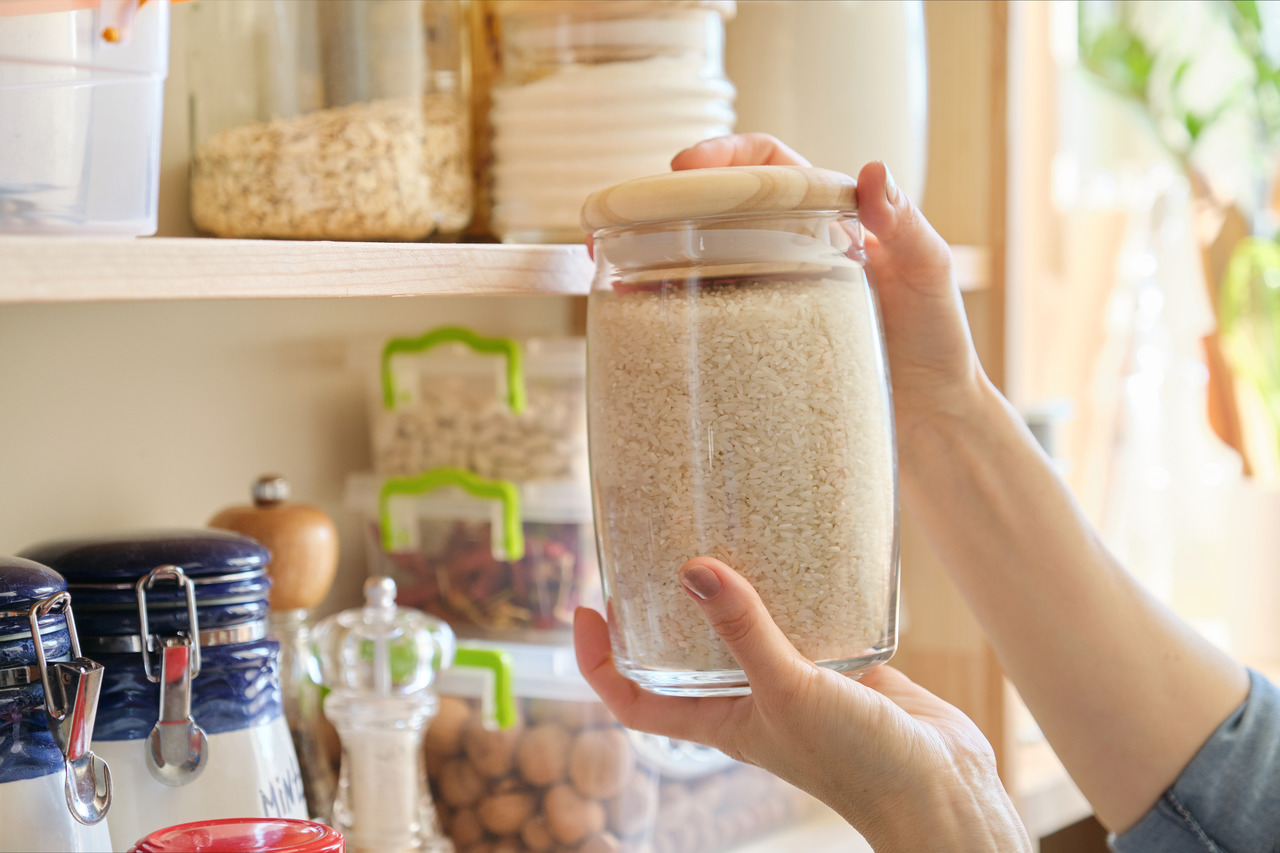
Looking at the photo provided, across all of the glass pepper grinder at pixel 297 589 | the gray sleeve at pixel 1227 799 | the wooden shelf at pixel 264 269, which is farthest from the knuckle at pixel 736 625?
the gray sleeve at pixel 1227 799

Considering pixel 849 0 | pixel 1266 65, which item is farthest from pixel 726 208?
pixel 1266 65

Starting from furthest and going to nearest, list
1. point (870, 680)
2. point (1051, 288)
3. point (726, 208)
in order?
point (1051, 288) → point (870, 680) → point (726, 208)

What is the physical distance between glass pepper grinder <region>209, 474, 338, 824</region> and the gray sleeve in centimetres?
54

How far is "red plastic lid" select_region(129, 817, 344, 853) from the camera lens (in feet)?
1.57

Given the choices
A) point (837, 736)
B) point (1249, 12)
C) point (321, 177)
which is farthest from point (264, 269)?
point (1249, 12)

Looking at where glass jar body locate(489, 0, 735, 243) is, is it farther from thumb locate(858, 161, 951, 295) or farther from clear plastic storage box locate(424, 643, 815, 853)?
clear plastic storage box locate(424, 643, 815, 853)

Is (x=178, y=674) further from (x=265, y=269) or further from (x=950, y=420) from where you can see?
(x=950, y=420)

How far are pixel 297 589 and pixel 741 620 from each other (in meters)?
0.35

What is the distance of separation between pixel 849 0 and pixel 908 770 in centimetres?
48

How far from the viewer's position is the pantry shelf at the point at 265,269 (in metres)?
0.46

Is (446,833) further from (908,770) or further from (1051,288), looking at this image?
(1051,288)

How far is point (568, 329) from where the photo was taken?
3.75ft

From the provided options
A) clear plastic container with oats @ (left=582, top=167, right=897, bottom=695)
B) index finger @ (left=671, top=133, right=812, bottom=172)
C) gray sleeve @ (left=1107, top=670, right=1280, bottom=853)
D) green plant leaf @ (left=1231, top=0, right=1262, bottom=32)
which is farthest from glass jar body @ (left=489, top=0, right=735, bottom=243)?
green plant leaf @ (left=1231, top=0, right=1262, bottom=32)

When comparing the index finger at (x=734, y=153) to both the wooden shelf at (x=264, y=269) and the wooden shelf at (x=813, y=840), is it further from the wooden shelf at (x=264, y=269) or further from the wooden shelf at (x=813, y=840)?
the wooden shelf at (x=813, y=840)
